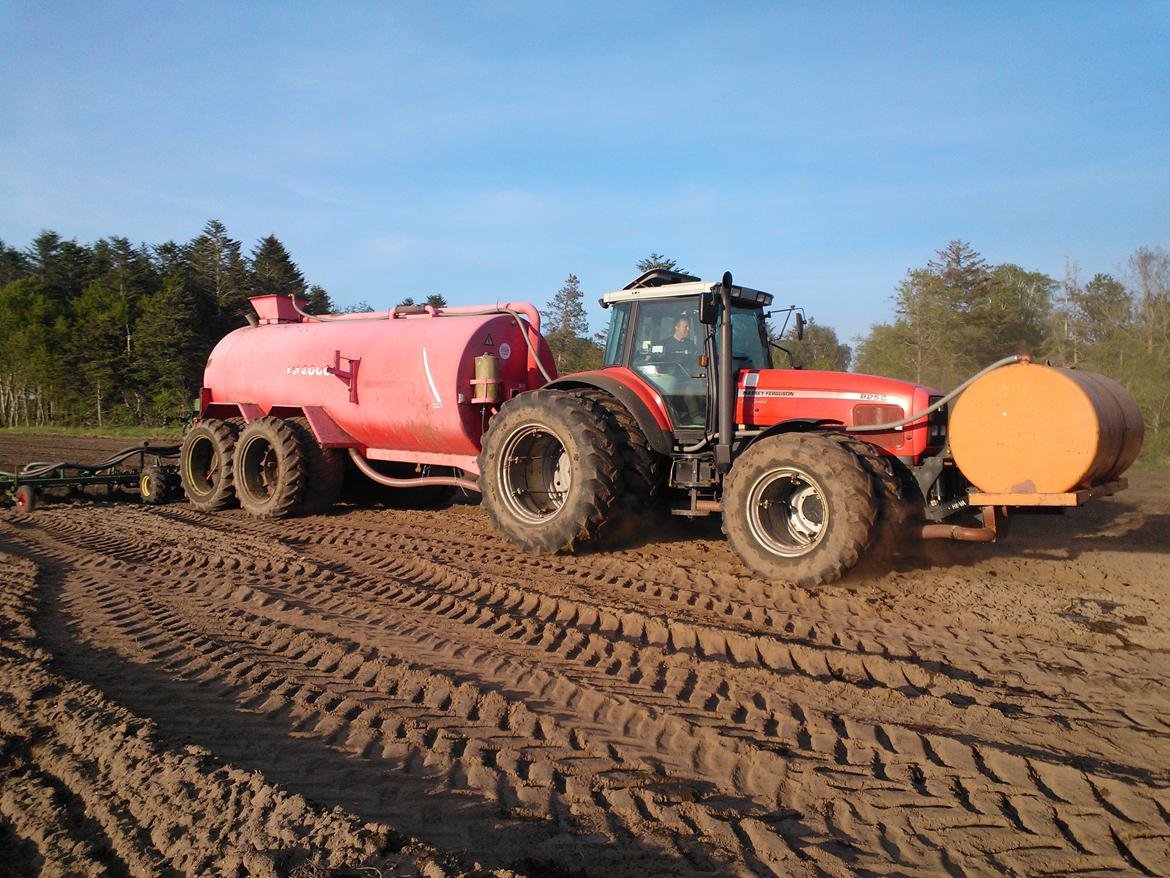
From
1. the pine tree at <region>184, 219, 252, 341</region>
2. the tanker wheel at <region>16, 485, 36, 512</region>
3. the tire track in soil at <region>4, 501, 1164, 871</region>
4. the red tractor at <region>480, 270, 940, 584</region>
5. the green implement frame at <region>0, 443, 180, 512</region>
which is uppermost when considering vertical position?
the pine tree at <region>184, 219, 252, 341</region>

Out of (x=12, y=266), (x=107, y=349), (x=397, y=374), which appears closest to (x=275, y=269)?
(x=107, y=349)

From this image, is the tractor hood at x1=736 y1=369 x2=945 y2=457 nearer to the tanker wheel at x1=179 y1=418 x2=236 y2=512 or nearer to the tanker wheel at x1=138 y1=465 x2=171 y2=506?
the tanker wheel at x1=179 y1=418 x2=236 y2=512

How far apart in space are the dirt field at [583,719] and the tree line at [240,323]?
3275 mm

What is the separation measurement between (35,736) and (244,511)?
6999 mm

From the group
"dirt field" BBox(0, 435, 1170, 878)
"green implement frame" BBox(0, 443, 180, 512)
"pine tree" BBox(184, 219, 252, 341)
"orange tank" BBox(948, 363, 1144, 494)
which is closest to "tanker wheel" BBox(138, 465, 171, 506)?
"green implement frame" BBox(0, 443, 180, 512)

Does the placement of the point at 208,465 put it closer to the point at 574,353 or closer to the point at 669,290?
the point at 574,353

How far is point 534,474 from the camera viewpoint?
25.4 feet

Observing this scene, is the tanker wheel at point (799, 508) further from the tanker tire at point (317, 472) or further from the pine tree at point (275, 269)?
the pine tree at point (275, 269)

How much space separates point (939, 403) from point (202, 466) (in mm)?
9118

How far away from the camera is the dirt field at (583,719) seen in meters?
2.57

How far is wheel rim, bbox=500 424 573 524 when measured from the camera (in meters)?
7.38

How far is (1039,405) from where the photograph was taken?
5289 mm

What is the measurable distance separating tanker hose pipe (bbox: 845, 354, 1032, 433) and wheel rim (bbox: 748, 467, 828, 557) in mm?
585

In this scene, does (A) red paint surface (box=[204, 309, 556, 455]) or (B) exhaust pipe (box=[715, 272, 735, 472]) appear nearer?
(B) exhaust pipe (box=[715, 272, 735, 472])
